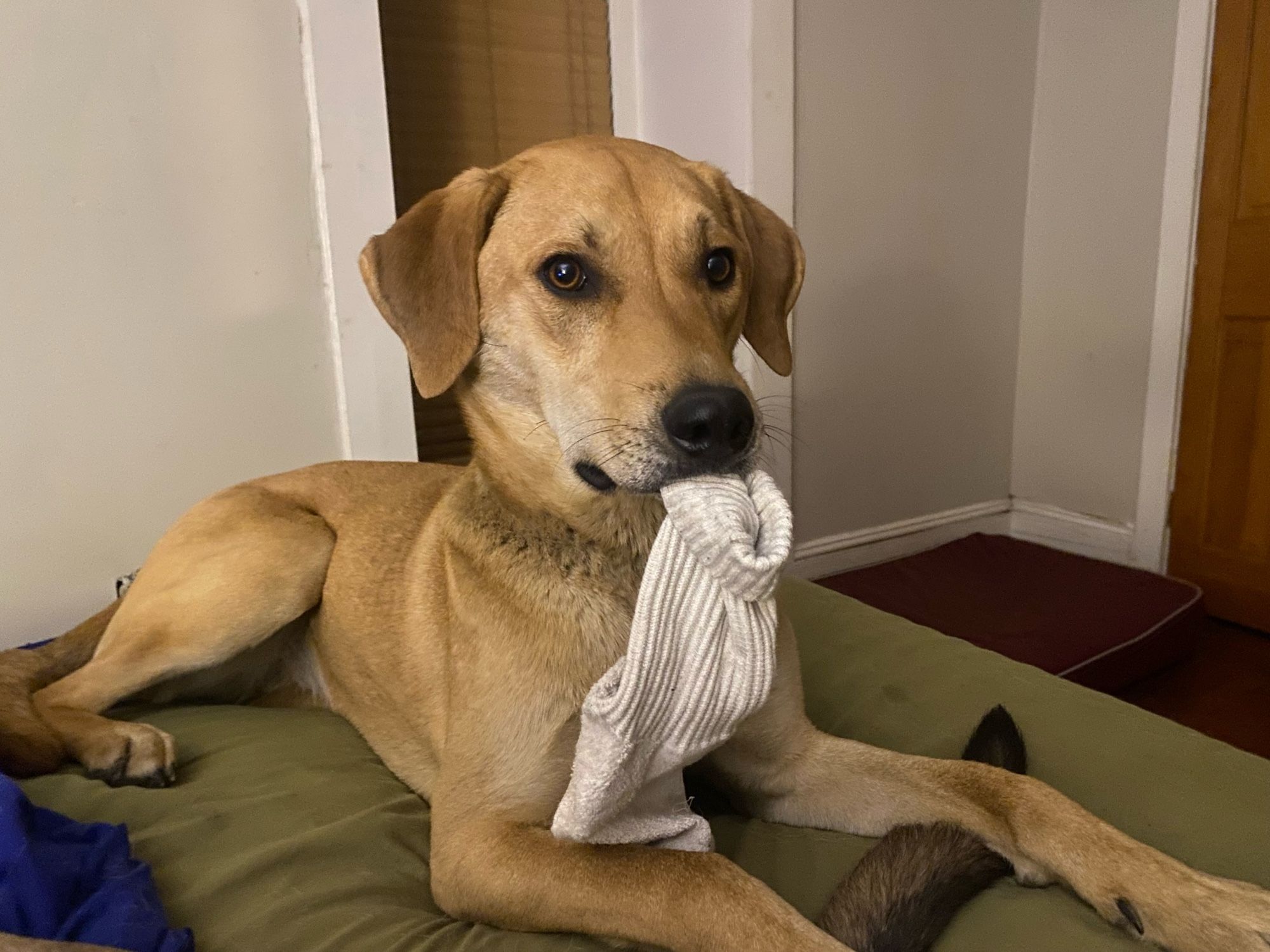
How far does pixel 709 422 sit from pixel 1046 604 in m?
2.72

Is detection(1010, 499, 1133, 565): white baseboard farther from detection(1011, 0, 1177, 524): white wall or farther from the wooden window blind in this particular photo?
the wooden window blind

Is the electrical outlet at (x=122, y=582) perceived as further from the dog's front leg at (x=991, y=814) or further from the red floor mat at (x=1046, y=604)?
the red floor mat at (x=1046, y=604)

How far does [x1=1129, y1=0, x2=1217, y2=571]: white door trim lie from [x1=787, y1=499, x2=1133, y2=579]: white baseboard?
15cm

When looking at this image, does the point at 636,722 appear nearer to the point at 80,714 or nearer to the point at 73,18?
the point at 80,714

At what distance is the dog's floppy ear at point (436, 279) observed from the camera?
1.40m

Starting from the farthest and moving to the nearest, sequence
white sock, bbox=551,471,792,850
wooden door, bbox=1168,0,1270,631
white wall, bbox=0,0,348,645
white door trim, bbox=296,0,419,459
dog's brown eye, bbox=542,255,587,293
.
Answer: wooden door, bbox=1168,0,1270,631
white door trim, bbox=296,0,419,459
white wall, bbox=0,0,348,645
dog's brown eye, bbox=542,255,587,293
white sock, bbox=551,471,792,850

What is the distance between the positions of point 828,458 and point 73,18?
3.02 m

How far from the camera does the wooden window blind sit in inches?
123

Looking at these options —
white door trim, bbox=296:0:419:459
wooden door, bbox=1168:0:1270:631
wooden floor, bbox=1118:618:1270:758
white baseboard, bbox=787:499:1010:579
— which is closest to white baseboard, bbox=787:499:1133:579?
white baseboard, bbox=787:499:1010:579

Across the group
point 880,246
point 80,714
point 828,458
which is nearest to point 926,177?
point 880,246

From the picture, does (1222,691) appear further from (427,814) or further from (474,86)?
(474,86)

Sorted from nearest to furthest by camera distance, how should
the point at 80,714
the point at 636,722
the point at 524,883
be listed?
1. the point at 636,722
2. the point at 524,883
3. the point at 80,714

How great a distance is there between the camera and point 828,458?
3838mm

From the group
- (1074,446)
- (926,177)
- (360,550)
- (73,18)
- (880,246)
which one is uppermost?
(73,18)
